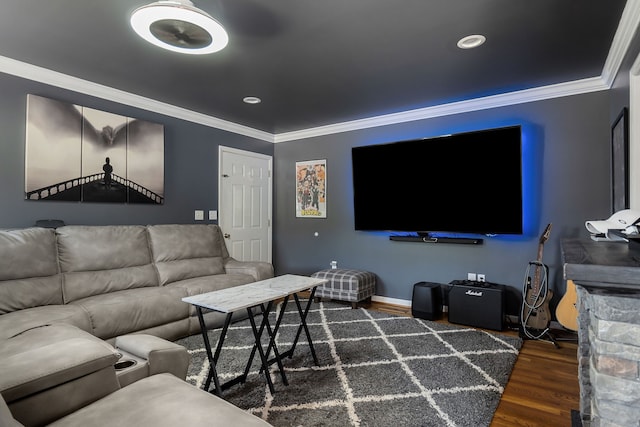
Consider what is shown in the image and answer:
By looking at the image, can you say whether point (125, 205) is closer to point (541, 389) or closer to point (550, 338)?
point (541, 389)

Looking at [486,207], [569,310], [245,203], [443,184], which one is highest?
[443,184]

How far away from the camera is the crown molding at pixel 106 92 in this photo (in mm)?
2986

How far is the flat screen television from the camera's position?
11.7 ft

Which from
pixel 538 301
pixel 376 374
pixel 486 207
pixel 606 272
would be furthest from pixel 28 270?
pixel 538 301

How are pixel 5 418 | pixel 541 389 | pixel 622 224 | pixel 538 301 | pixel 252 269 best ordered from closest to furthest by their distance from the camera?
pixel 5 418
pixel 622 224
pixel 541 389
pixel 538 301
pixel 252 269

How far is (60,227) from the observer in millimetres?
3117

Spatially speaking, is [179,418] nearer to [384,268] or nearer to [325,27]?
[325,27]

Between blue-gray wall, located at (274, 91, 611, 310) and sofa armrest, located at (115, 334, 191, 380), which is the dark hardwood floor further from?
sofa armrest, located at (115, 334, 191, 380)

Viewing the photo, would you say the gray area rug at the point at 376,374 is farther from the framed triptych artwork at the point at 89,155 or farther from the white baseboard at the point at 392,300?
the framed triptych artwork at the point at 89,155

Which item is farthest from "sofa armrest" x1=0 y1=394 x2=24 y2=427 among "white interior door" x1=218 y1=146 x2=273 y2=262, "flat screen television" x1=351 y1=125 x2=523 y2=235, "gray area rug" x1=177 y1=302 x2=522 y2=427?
"white interior door" x1=218 y1=146 x2=273 y2=262

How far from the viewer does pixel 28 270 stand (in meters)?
2.69

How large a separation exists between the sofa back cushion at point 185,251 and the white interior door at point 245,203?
70cm

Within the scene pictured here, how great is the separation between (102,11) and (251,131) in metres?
3.01

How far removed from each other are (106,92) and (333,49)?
2.46 meters
